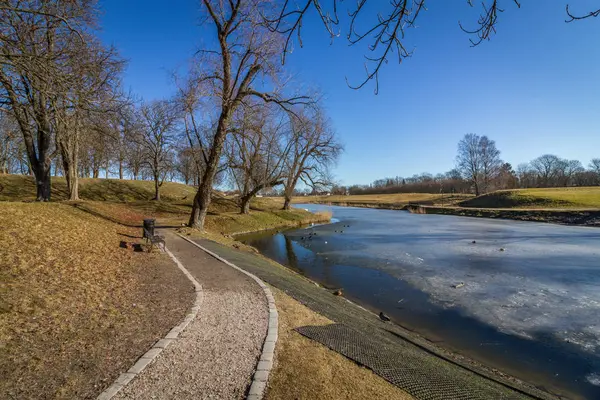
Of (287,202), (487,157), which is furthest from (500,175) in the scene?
(287,202)

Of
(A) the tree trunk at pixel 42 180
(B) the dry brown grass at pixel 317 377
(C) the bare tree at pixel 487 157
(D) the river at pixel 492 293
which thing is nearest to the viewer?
(B) the dry brown grass at pixel 317 377

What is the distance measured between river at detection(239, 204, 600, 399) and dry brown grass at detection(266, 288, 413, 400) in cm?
343

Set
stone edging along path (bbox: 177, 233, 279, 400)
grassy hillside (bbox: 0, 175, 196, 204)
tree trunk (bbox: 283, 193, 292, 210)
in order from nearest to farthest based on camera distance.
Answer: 1. stone edging along path (bbox: 177, 233, 279, 400)
2. grassy hillside (bbox: 0, 175, 196, 204)
3. tree trunk (bbox: 283, 193, 292, 210)

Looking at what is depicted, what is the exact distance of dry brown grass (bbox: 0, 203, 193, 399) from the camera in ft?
11.1

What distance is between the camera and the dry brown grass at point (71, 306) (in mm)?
3379

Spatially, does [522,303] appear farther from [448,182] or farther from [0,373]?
[448,182]

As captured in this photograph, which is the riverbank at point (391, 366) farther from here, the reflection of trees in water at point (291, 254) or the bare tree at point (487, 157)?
the bare tree at point (487, 157)

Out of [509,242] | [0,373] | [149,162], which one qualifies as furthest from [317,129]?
[0,373]

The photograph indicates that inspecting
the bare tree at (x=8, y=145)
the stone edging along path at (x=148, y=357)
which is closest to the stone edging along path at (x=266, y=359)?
the stone edging along path at (x=148, y=357)

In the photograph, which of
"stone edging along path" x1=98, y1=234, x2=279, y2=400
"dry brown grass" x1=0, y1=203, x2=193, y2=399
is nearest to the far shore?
"stone edging along path" x1=98, y1=234, x2=279, y2=400

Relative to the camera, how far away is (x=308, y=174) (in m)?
34.9

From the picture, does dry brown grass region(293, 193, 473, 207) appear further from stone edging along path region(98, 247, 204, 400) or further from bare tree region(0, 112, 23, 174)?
stone edging along path region(98, 247, 204, 400)

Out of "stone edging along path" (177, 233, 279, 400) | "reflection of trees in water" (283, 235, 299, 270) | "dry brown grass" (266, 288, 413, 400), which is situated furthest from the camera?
"reflection of trees in water" (283, 235, 299, 270)

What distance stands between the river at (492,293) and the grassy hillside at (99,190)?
21870 mm
